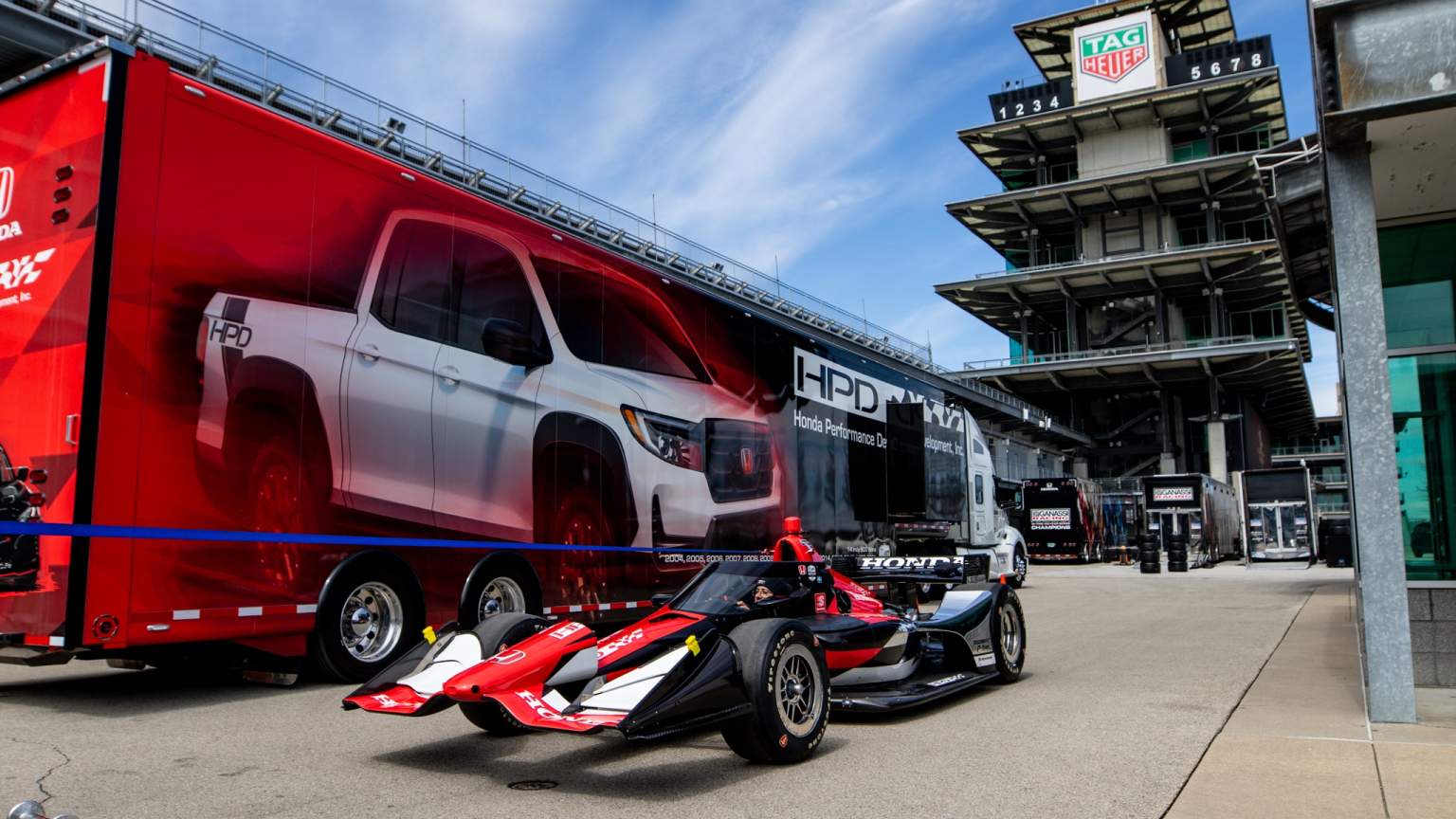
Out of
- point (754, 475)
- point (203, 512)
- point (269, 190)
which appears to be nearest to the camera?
point (203, 512)

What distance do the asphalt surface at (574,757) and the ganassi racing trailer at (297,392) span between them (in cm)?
69

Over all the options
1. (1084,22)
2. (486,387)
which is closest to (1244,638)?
(486,387)

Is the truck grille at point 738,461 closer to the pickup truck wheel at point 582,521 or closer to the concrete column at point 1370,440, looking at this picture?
the pickup truck wheel at point 582,521

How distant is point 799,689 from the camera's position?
5.74 metres

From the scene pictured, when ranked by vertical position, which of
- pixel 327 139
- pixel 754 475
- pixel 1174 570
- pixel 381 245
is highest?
pixel 327 139

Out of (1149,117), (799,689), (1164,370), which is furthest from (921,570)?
(1149,117)

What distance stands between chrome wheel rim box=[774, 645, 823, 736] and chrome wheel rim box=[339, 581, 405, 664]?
417cm

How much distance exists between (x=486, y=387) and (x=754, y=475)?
4.81 meters

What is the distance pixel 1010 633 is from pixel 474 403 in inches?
197

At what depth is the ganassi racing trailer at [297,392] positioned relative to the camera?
6.90 m

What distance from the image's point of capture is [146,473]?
697cm

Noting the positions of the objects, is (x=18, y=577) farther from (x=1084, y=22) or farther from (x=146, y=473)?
(x=1084, y=22)

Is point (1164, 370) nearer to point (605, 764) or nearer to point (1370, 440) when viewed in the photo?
point (1370, 440)

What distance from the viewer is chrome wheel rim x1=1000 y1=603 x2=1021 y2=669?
8.34m
